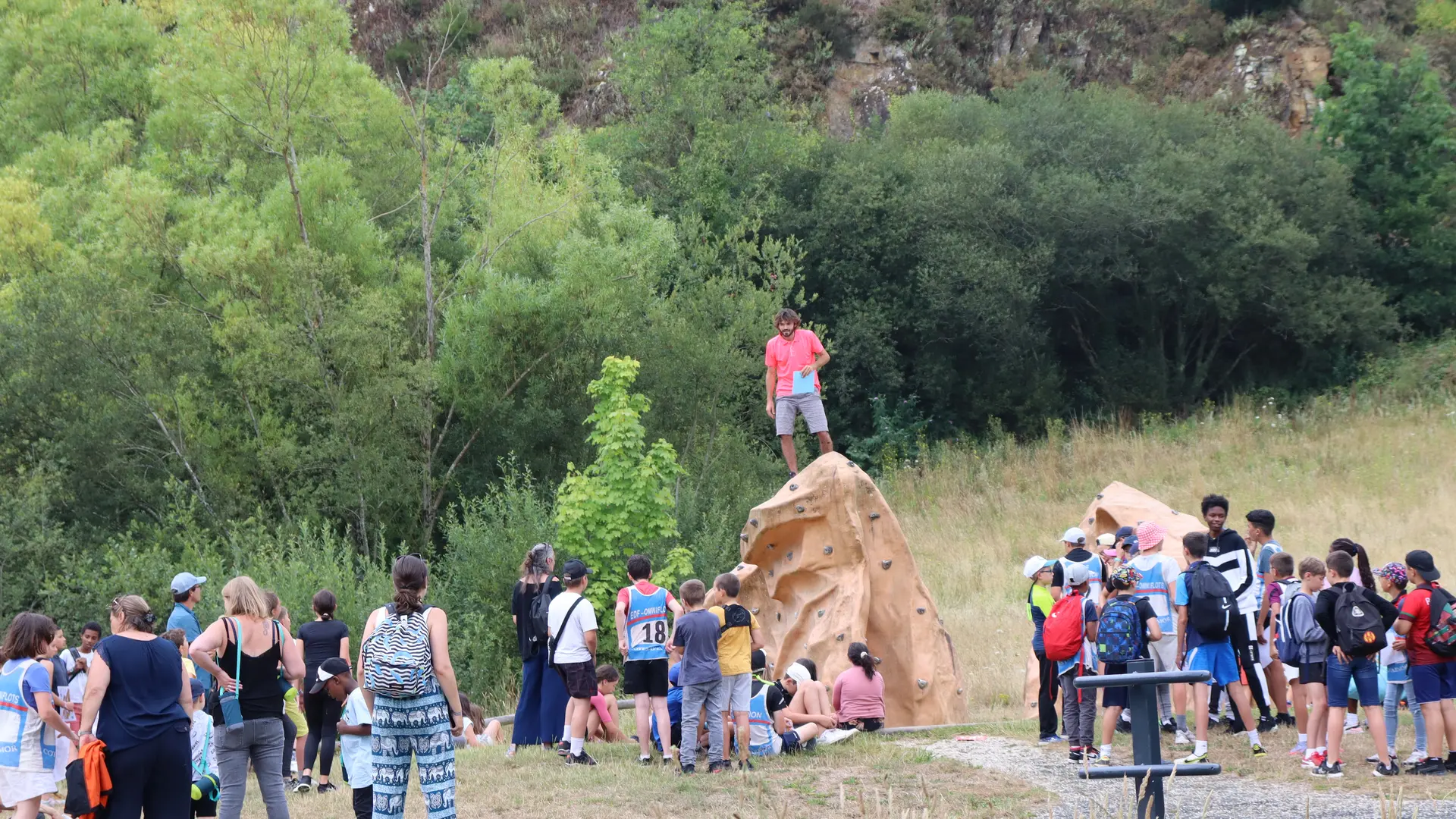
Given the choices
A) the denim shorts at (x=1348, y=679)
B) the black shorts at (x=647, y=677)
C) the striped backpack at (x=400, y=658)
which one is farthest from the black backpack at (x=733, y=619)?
the denim shorts at (x=1348, y=679)

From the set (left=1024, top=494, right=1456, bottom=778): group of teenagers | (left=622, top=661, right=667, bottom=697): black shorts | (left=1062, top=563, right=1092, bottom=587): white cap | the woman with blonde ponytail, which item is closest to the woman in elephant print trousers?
(left=622, top=661, right=667, bottom=697): black shorts

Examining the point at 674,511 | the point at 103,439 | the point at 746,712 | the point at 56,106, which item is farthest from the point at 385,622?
the point at 56,106

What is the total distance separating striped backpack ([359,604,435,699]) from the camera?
699 centimetres

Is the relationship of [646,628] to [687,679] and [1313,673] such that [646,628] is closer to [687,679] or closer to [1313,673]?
[687,679]

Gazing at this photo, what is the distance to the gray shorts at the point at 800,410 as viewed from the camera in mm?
14984

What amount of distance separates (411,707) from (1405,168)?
3084 cm

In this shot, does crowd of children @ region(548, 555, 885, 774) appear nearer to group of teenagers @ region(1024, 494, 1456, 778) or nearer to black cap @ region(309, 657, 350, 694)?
black cap @ region(309, 657, 350, 694)

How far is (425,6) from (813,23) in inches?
677

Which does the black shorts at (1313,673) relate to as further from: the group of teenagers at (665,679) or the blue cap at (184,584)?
the blue cap at (184,584)

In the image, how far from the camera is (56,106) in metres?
30.5

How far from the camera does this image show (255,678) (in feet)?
27.1

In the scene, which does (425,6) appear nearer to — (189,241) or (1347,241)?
(189,241)

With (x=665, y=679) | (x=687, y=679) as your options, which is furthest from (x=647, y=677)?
(x=687, y=679)

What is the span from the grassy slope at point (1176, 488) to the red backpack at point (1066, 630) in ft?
20.3
